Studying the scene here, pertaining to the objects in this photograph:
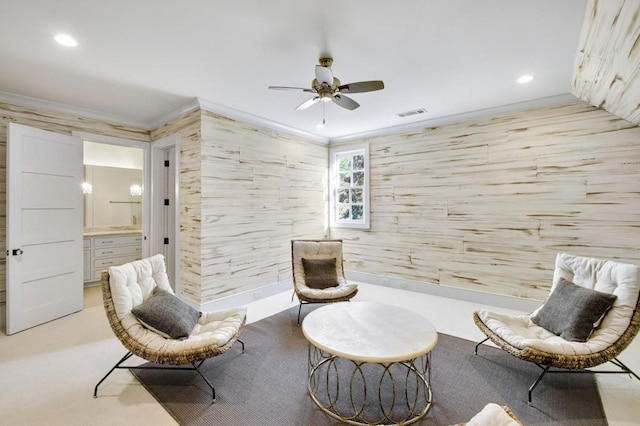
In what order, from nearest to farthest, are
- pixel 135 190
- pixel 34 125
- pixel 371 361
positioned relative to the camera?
pixel 371 361, pixel 34 125, pixel 135 190

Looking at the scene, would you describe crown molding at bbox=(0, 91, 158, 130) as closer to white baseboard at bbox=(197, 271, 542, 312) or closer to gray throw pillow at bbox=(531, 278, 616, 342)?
white baseboard at bbox=(197, 271, 542, 312)

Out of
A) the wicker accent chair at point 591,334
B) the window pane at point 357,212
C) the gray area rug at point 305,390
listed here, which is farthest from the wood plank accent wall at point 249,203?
the wicker accent chair at point 591,334

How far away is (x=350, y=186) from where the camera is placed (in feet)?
18.6

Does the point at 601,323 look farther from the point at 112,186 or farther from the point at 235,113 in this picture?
the point at 112,186

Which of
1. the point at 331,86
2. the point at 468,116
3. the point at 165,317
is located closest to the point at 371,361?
the point at 165,317

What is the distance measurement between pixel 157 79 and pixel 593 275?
4505 mm

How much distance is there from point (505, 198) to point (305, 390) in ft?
11.7

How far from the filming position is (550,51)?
255 cm

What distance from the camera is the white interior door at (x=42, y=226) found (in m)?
3.24

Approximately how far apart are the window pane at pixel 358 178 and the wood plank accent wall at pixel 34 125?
3.79m

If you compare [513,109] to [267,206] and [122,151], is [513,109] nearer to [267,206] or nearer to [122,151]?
[267,206]

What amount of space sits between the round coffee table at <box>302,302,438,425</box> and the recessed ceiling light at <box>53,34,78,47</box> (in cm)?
292

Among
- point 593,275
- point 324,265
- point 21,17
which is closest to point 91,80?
point 21,17

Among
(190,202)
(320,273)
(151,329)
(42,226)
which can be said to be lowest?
(151,329)
